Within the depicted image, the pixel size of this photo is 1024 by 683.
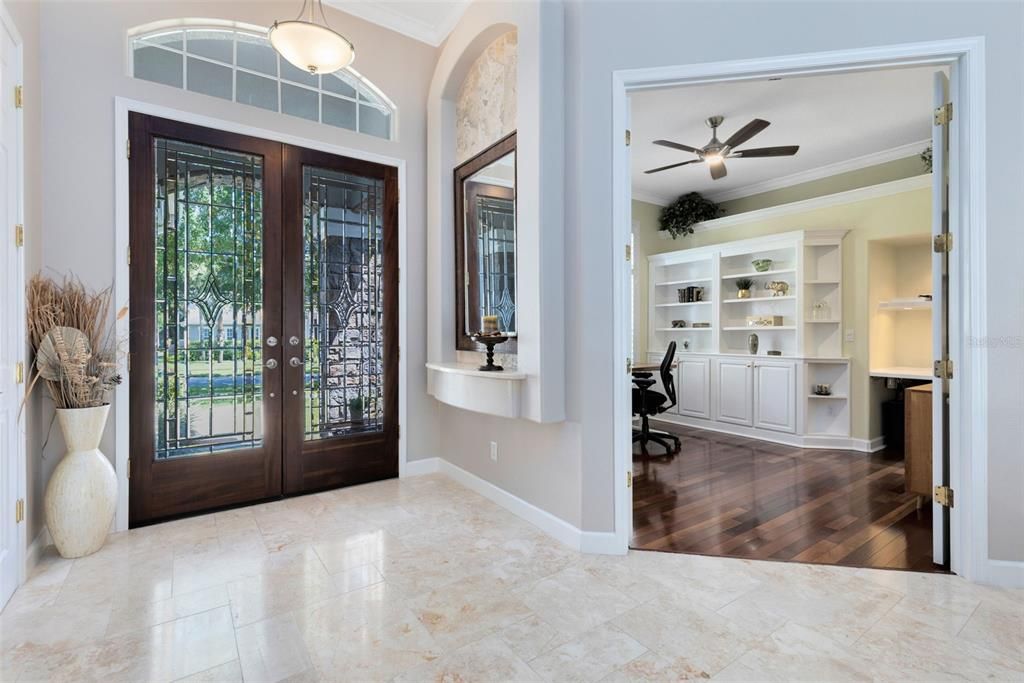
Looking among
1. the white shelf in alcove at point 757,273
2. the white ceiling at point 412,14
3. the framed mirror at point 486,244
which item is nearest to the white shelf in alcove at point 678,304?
the white shelf in alcove at point 757,273

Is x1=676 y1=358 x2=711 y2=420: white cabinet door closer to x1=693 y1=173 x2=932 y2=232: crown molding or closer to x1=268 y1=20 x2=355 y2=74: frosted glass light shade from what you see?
x1=693 y1=173 x2=932 y2=232: crown molding

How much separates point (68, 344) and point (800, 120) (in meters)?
5.47

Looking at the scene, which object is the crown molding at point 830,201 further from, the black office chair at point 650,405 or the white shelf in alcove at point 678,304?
the black office chair at point 650,405

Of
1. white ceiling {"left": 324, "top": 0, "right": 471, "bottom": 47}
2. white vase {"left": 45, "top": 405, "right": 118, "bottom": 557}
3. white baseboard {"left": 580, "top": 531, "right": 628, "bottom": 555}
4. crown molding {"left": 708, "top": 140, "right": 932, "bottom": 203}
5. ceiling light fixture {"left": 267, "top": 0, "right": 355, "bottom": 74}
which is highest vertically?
white ceiling {"left": 324, "top": 0, "right": 471, "bottom": 47}

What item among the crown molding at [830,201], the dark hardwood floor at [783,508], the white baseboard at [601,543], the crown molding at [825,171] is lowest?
the dark hardwood floor at [783,508]

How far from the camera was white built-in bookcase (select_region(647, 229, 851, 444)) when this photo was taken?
16.6 ft

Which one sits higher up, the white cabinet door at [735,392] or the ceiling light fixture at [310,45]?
the ceiling light fixture at [310,45]

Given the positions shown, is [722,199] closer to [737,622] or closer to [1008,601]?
[1008,601]

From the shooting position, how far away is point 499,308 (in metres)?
3.27

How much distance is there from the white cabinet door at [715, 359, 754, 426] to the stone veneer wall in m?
3.88

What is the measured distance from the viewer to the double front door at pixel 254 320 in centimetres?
291

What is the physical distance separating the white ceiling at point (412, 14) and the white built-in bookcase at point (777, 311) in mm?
3857

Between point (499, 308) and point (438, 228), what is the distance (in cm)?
89

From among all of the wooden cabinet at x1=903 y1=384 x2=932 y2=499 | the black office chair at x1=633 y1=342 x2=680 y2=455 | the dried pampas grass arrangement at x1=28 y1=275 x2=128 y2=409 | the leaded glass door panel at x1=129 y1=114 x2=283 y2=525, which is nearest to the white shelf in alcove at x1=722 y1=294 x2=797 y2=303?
the black office chair at x1=633 y1=342 x2=680 y2=455
